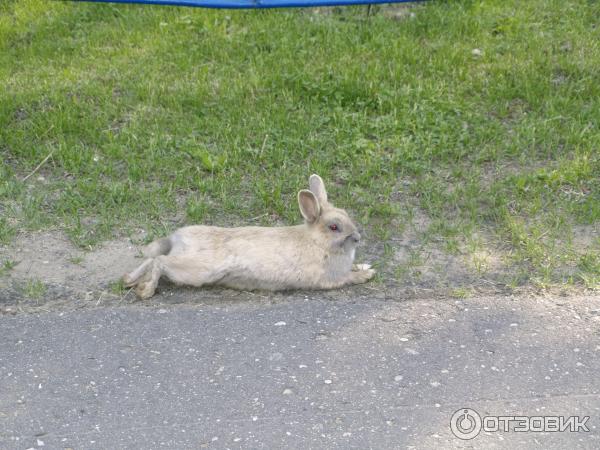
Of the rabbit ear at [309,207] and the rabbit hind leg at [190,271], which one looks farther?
the rabbit ear at [309,207]

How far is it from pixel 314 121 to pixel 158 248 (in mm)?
2169

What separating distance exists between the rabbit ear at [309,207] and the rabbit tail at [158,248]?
2.81ft

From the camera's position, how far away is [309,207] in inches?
205

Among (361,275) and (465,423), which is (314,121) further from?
(465,423)

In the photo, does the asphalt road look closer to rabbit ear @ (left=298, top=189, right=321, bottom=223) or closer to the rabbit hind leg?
the rabbit hind leg

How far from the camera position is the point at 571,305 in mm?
4836

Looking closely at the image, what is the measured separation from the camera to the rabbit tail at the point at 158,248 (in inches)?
206

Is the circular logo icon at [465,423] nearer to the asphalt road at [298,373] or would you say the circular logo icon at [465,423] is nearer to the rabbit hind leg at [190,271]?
the asphalt road at [298,373]

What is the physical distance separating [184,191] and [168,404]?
2.41 meters

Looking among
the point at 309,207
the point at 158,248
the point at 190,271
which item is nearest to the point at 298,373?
the point at 190,271

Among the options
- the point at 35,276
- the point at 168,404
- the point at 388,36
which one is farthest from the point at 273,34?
the point at 168,404

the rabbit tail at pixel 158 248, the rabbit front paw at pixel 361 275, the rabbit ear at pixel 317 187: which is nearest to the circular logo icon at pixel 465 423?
the rabbit front paw at pixel 361 275

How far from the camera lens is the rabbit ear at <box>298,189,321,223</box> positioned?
204 inches

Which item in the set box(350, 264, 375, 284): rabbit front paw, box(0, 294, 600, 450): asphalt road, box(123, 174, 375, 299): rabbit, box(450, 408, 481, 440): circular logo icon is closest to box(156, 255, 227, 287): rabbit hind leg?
box(123, 174, 375, 299): rabbit
